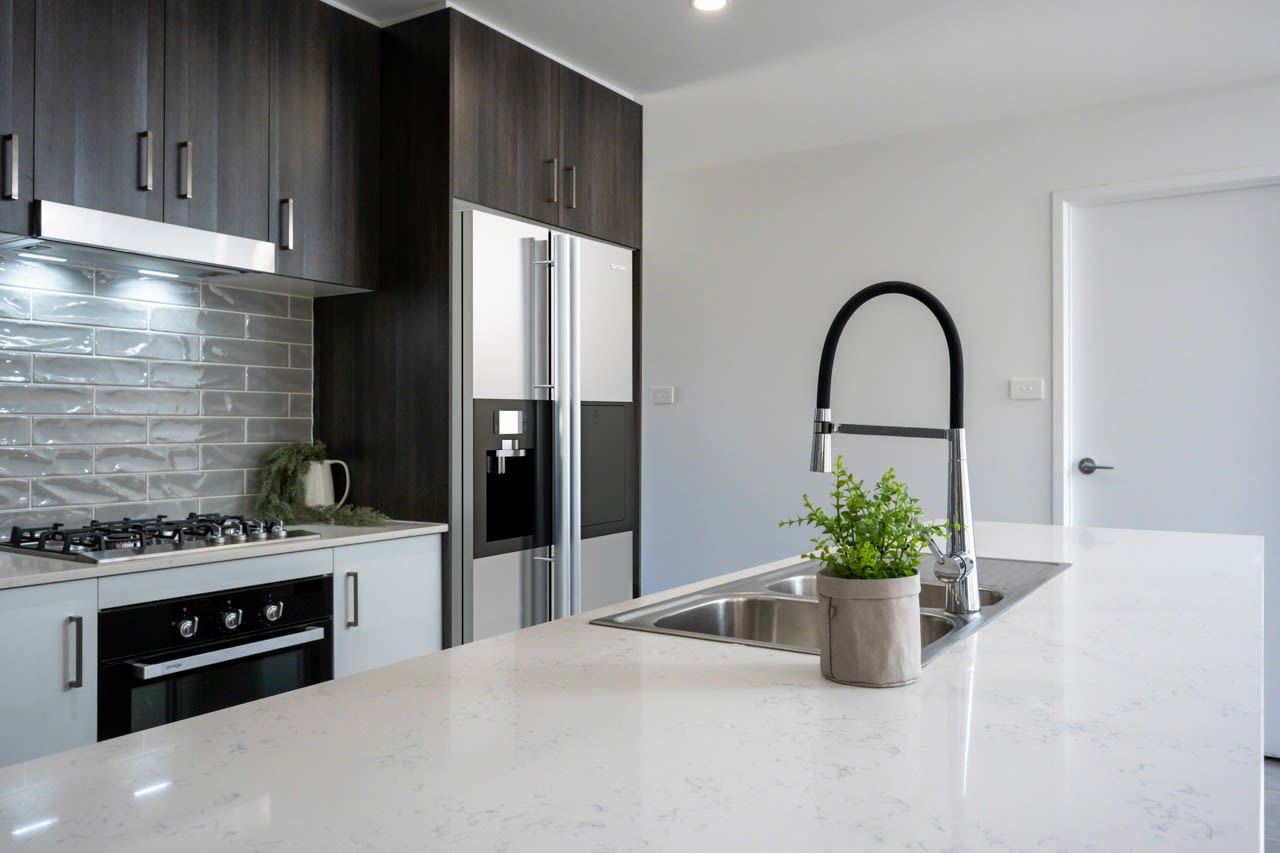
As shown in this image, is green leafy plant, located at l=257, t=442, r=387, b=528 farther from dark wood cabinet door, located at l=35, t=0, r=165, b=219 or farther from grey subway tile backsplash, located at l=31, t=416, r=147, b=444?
dark wood cabinet door, located at l=35, t=0, r=165, b=219

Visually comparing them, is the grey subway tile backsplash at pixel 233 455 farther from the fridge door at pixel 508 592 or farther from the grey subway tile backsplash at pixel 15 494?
the fridge door at pixel 508 592

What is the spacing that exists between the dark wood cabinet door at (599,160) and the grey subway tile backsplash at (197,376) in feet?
3.78

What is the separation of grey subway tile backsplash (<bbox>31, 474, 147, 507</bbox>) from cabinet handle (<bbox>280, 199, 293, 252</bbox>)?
30.1 inches

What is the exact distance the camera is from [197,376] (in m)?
2.79

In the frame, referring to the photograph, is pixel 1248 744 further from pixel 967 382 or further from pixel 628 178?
pixel 967 382

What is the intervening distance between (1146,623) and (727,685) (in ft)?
2.41

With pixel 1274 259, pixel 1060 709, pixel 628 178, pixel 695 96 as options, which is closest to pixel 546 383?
pixel 628 178

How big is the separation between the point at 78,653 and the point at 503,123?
188 cm

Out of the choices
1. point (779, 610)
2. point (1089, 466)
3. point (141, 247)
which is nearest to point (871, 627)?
point (779, 610)

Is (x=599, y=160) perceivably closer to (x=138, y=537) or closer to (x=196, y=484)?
(x=196, y=484)

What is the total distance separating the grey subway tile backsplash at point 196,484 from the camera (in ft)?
8.83

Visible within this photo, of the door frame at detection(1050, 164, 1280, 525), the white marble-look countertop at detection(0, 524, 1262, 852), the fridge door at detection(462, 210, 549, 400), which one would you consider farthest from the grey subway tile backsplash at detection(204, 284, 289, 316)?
the door frame at detection(1050, 164, 1280, 525)

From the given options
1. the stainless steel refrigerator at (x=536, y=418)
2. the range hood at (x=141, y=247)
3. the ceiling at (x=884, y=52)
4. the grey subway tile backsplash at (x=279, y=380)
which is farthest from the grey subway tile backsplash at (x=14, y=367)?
the ceiling at (x=884, y=52)

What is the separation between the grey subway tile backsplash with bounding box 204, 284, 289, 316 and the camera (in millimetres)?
2838
